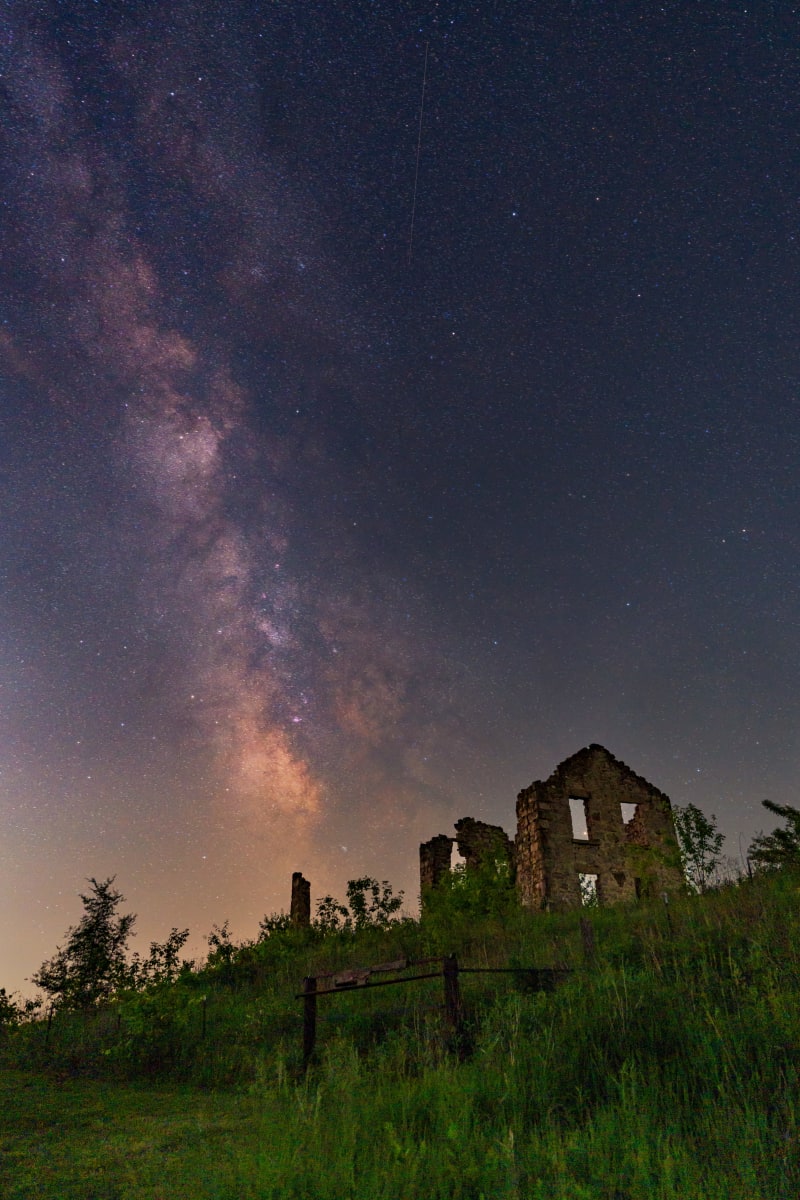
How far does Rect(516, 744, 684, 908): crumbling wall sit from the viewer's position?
20.2 meters

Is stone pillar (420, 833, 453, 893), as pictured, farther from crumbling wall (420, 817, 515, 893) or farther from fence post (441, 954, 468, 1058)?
fence post (441, 954, 468, 1058)

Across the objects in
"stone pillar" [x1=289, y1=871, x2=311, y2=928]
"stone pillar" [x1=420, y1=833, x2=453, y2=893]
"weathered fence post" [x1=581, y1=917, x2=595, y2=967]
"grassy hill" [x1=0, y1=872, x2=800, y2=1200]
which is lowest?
"grassy hill" [x1=0, y1=872, x2=800, y2=1200]

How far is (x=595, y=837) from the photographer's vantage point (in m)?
21.2

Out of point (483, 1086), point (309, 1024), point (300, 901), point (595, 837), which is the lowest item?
A: point (483, 1086)

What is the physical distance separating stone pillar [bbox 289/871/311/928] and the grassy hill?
38.2 ft

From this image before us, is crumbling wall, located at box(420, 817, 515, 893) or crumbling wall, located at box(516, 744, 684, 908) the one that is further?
crumbling wall, located at box(420, 817, 515, 893)

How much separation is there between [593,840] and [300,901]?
1074cm

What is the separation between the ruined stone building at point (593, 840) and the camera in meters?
20.2

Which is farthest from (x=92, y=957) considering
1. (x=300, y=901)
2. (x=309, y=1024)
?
(x=309, y=1024)

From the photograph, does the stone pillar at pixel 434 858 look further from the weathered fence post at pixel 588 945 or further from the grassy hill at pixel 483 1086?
the weathered fence post at pixel 588 945

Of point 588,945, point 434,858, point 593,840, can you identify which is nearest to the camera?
point 588,945

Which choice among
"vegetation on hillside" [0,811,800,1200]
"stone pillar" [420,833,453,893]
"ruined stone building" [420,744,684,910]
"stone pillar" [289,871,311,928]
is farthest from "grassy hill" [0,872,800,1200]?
"stone pillar" [420,833,453,893]

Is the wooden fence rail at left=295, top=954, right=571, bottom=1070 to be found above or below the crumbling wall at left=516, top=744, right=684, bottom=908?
below

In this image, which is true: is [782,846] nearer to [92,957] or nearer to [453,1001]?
[453,1001]
